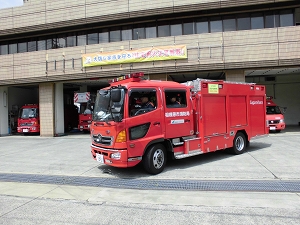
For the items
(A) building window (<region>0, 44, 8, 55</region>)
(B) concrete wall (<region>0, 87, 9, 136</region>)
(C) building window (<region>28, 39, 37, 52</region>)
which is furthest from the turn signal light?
(A) building window (<region>0, 44, 8, 55</region>)

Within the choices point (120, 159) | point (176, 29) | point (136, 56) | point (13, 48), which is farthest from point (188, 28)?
point (13, 48)

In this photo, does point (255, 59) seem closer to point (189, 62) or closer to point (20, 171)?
point (189, 62)

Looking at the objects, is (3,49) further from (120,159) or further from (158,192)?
(158,192)

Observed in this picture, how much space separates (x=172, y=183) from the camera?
5.67 metres

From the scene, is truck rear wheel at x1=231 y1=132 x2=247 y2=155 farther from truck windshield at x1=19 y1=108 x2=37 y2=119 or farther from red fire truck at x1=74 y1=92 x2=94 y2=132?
truck windshield at x1=19 y1=108 x2=37 y2=119

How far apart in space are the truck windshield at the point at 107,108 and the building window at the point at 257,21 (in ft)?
38.9

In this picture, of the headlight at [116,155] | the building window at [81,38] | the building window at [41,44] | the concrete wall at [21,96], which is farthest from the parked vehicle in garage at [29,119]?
the headlight at [116,155]

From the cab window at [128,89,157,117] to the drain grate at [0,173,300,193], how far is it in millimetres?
1777

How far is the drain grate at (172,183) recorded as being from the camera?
5195 mm

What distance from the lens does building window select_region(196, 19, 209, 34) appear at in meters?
14.6

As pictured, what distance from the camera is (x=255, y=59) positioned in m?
13.1

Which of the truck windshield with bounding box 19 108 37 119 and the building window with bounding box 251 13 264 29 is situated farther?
the truck windshield with bounding box 19 108 37 119

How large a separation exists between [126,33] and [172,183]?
12.5 meters

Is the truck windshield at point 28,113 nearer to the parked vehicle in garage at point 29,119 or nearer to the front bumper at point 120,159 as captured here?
the parked vehicle in garage at point 29,119
